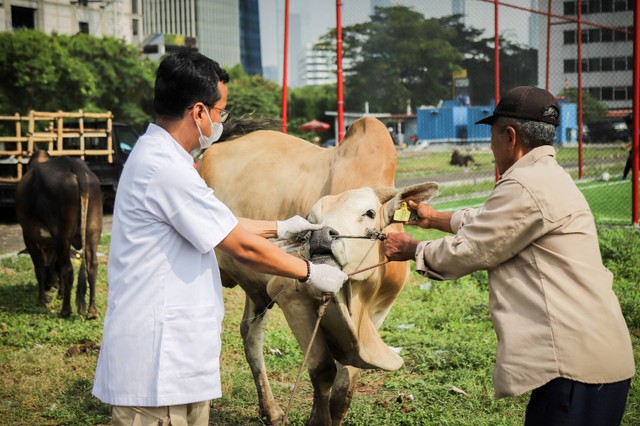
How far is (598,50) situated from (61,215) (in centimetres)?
1779

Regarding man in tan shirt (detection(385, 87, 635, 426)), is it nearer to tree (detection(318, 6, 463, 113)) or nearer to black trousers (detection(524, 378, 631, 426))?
black trousers (detection(524, 378, 631, 426))

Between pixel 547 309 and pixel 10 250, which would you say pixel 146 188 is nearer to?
pixel 547 309

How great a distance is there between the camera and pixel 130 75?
31641mm

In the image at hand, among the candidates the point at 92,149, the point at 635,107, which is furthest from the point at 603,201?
the point at 92,149

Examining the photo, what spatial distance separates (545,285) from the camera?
2.92 m

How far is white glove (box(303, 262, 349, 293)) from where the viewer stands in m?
3.26

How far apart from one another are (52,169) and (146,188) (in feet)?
20.9

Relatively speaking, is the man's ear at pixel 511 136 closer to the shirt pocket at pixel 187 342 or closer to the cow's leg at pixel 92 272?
the shirt pocket at pixel 187 342

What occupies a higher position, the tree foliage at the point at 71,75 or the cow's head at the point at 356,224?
the tree foliage at the point at 71,75

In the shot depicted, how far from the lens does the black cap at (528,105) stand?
307 cm

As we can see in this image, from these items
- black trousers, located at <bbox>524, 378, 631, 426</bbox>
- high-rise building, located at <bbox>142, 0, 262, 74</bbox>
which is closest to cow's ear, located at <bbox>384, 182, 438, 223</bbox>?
black trousers, located at <bbox>524, 378, 631, 426</bbox>

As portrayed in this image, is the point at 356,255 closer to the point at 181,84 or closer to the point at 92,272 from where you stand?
the point at 181,84

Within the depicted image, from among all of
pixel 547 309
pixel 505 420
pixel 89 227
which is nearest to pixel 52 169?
pixel 89 227

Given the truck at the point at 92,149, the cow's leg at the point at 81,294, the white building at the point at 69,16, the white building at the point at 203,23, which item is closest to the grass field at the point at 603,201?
the truck at the point at 92,149
